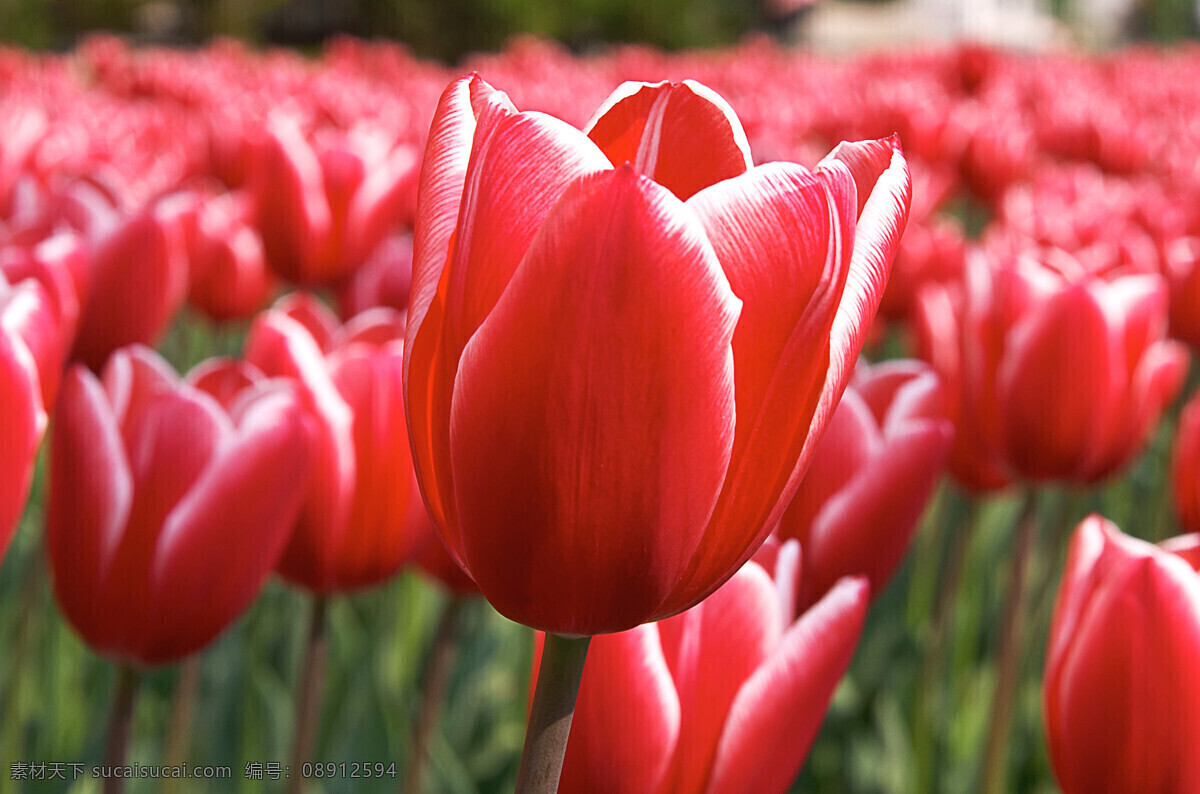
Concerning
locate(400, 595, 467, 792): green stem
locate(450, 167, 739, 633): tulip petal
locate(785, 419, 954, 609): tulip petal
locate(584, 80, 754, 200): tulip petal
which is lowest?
locate(400, 595, 467, 792): green stem

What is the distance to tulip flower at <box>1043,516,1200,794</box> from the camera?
0.50m

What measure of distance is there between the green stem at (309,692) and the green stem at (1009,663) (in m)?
0.50

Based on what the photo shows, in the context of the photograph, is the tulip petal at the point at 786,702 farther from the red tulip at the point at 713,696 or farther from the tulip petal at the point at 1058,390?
the tulip petal at the point at 1058,390

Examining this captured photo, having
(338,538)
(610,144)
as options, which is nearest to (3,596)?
(338,538)

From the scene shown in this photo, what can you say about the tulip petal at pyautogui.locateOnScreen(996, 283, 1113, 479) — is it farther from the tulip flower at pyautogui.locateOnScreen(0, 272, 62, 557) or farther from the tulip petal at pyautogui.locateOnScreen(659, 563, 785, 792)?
the tulip flower at pyautogui.locateOnScreen(0, 272, 62, 557)

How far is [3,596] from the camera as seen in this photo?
1427 millimetres

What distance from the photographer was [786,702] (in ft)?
1.53

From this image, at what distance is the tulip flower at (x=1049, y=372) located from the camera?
90cm

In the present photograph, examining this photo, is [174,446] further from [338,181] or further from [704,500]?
[338,181]

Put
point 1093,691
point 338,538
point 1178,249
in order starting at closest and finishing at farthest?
point 1093,691, point 338,538, point 1178,249

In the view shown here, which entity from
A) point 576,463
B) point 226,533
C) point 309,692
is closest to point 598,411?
point 576,463

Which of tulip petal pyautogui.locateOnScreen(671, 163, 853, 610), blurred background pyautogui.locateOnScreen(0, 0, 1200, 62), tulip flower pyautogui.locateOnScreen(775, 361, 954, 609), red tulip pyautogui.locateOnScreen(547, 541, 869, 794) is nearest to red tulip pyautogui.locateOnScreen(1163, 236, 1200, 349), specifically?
tulip flower pyautogui.locateOnScreen(775, 361, 954, 609)

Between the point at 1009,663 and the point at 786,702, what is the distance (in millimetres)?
519

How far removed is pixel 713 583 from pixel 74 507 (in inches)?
13.9
